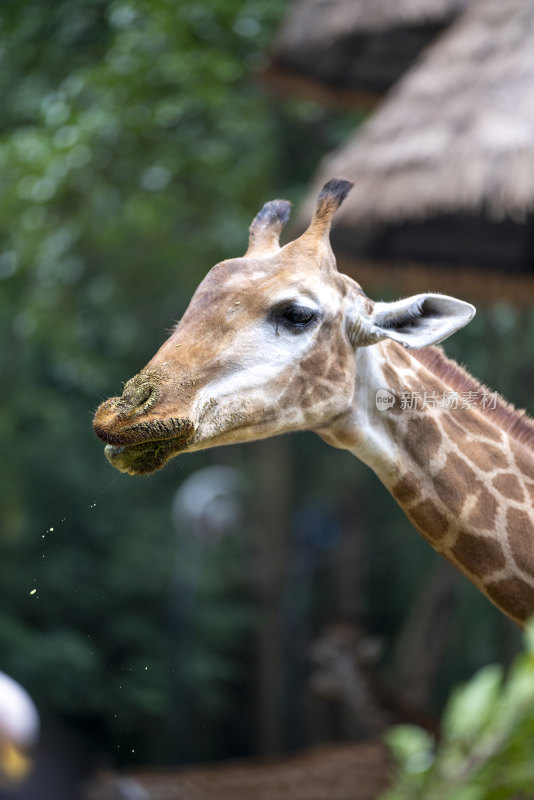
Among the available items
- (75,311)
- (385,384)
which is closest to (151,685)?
(75,311)

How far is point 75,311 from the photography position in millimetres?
6480

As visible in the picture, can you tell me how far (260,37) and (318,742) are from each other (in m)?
5.70

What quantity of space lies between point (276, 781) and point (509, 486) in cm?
385

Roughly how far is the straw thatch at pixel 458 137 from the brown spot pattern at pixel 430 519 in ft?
6.49

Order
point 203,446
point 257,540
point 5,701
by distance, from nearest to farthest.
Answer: point 203,446 < point 5,701 < point 257,540

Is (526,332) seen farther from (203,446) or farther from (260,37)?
(203,446)

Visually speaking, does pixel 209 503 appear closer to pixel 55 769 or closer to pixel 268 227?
pixel 55 769

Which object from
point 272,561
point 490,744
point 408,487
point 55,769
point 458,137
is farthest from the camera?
point 272,561

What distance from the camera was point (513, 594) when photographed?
2002 mm

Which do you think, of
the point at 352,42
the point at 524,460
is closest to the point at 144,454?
the point at 524,460

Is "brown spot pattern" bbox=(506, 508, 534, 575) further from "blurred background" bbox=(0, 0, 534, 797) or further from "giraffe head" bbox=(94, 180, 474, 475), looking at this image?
"blurred background" bbox=(0, 0, 534, 797)

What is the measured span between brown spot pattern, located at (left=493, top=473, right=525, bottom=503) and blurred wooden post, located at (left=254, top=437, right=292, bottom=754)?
5.82 metres

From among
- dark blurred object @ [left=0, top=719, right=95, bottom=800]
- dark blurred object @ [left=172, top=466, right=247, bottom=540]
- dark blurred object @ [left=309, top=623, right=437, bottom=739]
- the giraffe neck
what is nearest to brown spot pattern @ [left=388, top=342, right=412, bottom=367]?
the giraffe neck

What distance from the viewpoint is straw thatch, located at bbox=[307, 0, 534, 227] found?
371cm
